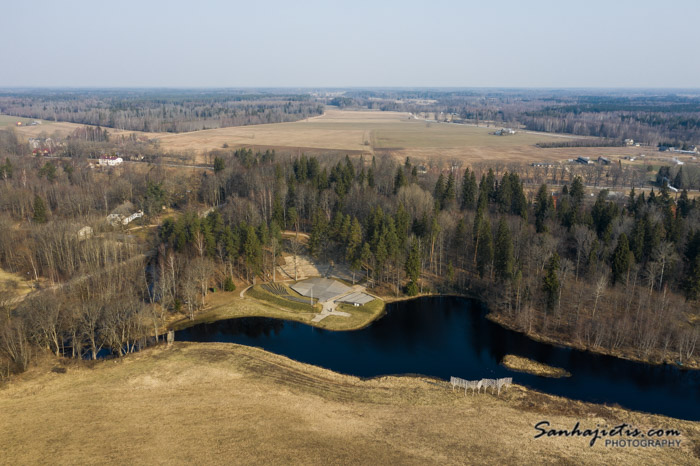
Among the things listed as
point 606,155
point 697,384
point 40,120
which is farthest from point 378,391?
point 40,120

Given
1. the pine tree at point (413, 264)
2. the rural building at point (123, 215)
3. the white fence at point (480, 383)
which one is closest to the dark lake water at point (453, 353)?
the white fence at point (480, 383)

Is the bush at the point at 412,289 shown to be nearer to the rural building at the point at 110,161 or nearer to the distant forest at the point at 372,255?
the distant forest at the point at 372,255

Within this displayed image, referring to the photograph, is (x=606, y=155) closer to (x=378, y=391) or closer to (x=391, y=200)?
(x=391, y=200)

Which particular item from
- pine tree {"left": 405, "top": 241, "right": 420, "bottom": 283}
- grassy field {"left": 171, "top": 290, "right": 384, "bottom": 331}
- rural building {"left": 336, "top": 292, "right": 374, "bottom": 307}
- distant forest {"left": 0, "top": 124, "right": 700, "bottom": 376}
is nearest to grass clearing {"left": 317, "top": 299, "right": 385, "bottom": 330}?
grassy field {"left": 171, "top": 290, "right": 384, "bottom": 331}

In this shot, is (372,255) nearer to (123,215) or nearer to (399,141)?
(123,215)

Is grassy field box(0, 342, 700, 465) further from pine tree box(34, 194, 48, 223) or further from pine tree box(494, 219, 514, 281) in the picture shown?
pine tree box(34, 194, 48, 223)
